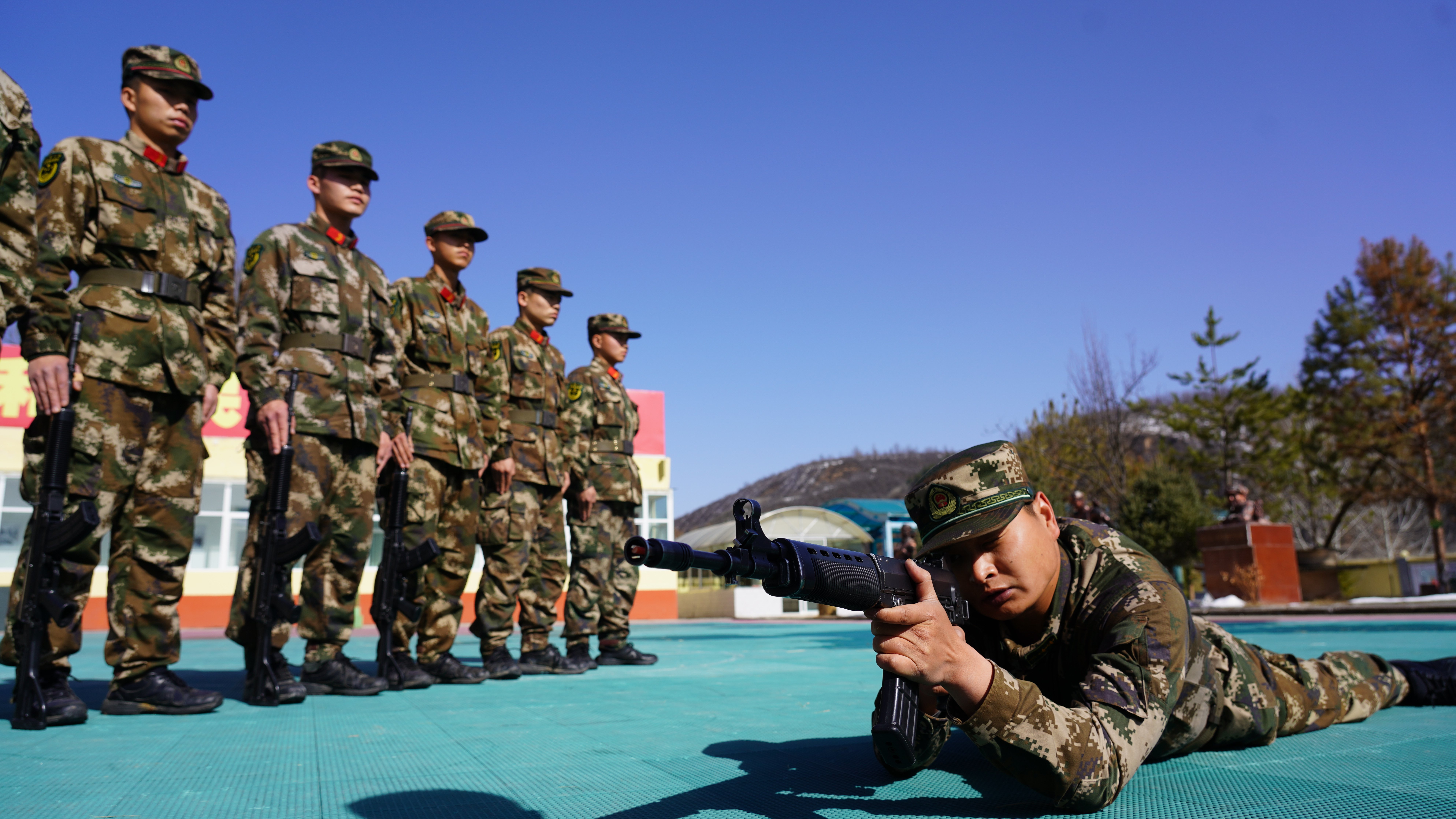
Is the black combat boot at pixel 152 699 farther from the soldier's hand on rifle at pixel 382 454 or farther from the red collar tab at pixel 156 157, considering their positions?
the red collar tab at pixel 156 157

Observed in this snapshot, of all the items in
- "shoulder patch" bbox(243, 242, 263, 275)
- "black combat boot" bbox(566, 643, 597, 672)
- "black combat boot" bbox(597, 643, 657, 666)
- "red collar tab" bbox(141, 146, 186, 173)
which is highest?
"red collar tab" bbox(141, 146, 186, 173)

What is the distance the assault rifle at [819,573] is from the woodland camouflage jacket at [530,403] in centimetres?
454

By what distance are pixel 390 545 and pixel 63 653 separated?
1775mm

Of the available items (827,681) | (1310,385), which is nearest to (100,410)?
(827,681)

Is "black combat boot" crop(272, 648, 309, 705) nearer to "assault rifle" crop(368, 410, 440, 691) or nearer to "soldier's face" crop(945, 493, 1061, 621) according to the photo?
"assault rifle" crop(368, 410, 440, 691)

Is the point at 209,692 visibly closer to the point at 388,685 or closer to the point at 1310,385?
the point at 388,685

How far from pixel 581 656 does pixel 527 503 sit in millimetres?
1113

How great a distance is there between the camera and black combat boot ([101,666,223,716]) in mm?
3729

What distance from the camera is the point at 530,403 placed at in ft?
21.2

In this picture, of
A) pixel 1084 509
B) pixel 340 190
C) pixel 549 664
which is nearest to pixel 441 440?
pixel 340 190

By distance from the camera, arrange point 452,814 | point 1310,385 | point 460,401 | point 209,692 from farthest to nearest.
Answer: point 1310,385 < point 460,401 < point 209,692 < point 452,814

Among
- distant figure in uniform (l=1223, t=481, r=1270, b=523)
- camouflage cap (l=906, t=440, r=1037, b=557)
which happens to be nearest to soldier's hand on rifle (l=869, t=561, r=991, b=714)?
camouflage cap (l=906, t=440, r=1037, b=557)

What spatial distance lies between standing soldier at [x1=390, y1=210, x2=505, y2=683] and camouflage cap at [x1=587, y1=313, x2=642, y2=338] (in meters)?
1.81

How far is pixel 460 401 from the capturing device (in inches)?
219
